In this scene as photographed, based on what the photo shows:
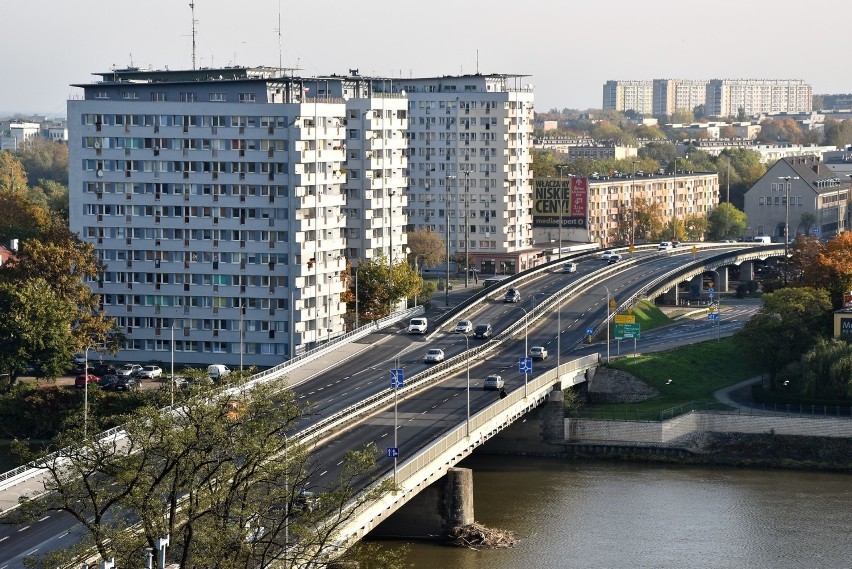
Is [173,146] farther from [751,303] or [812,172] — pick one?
[812,172]

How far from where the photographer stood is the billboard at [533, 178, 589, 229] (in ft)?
569

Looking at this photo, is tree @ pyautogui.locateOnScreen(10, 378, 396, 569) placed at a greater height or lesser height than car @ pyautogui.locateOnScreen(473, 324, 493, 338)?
greater

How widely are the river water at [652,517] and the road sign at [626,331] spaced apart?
629 inches

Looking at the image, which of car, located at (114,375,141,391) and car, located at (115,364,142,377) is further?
car, located at (115,364,142,377)

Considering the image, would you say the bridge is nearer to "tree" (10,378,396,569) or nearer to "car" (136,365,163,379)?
"tree" (10,378,396,569)

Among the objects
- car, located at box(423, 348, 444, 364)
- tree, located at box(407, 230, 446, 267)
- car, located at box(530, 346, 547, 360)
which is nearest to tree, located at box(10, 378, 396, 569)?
car, located at box(423, 348, 444, 364)

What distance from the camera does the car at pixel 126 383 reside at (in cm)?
9244

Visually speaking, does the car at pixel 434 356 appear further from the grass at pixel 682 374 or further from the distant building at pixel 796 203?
the distant building at pixel 796 203

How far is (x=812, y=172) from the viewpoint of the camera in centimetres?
19538

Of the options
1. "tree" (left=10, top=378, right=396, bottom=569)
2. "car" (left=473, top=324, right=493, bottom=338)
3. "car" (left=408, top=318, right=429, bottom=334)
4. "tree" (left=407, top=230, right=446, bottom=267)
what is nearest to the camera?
"tree" (left=10, top=378, right=396, bottom=569)

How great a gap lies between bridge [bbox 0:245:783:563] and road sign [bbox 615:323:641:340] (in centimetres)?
359

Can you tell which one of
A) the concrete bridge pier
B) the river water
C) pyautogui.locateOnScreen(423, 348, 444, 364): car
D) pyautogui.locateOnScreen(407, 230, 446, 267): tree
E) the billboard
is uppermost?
the billboard

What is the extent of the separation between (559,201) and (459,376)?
268ft

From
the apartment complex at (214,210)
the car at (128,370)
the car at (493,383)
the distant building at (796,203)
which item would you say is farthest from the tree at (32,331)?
the distant building at (796,203)
